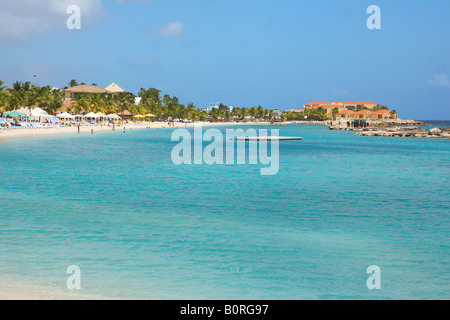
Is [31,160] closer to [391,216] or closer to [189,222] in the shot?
[189,222]

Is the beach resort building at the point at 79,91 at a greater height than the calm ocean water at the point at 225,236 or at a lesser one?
greater

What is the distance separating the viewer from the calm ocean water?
798cm

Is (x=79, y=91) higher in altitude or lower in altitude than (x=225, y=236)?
higher

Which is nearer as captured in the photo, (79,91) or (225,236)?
(225,236)

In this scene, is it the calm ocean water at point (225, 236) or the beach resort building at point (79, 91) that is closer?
the calm ocean water at point (225, 236)

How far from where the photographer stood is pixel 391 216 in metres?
14.1

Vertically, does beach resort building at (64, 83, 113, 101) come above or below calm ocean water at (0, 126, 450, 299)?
above

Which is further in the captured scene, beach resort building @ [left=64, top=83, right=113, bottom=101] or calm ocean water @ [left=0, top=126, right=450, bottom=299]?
beach resort building @ [left=64, top=83, right=113, bottom=101]

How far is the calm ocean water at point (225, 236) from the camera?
798 centimetres

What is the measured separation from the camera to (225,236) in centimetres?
1130

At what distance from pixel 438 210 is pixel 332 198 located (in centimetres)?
372

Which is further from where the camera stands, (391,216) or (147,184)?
(147,184)
